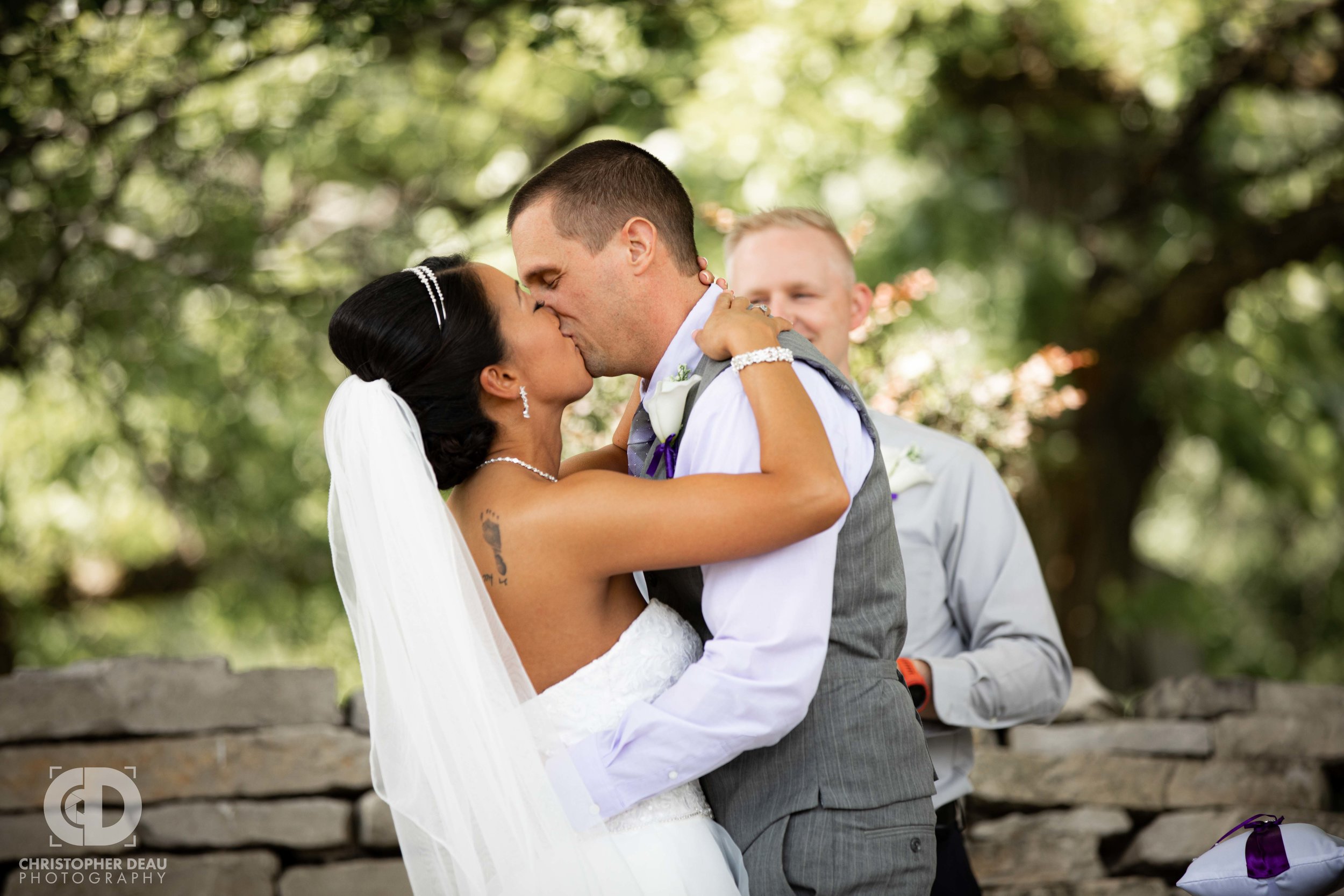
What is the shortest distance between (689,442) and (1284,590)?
30.3 feet

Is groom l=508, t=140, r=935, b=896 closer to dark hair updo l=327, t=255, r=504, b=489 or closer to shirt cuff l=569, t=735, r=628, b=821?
shirt cuff l=569, t=735, r=628, b=821

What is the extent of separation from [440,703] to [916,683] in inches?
46.6

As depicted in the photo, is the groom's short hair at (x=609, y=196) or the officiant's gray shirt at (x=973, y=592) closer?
the groom's short hair at (x=609, y=196)

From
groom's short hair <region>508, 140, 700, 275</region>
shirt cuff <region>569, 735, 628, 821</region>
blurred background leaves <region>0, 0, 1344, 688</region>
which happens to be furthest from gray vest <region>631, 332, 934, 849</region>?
blurred background leaves <region>0, 0, 1344, 688</region>

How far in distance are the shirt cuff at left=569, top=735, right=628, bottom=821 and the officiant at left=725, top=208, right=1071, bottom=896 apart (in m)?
0.95

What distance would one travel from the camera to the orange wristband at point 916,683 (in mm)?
2811

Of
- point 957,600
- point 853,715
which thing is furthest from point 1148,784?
point 853,715

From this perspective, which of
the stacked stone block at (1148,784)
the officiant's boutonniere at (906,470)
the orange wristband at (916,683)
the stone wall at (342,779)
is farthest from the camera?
the stacked stone block at (1148,784)

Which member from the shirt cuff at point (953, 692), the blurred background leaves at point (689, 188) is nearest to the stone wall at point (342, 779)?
the shirt cuff at point (953, 692)

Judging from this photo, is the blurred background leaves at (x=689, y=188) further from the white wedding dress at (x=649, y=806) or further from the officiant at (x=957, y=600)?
the white wedding dress at (x=649, y=806)

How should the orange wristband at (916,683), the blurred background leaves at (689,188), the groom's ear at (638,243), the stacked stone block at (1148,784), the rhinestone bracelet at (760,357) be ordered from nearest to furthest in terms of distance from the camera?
the rhinestone bracelet at (760,357)
the groom's ear at (638,243)
the orange wristband at (916,683)
the stacked stone block at (1148,784)
the blurred background leaves at (689,188)

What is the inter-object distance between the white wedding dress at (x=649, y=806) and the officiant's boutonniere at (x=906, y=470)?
3.74ft

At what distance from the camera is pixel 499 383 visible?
2.27m

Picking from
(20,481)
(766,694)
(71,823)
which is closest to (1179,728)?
(766,694)
